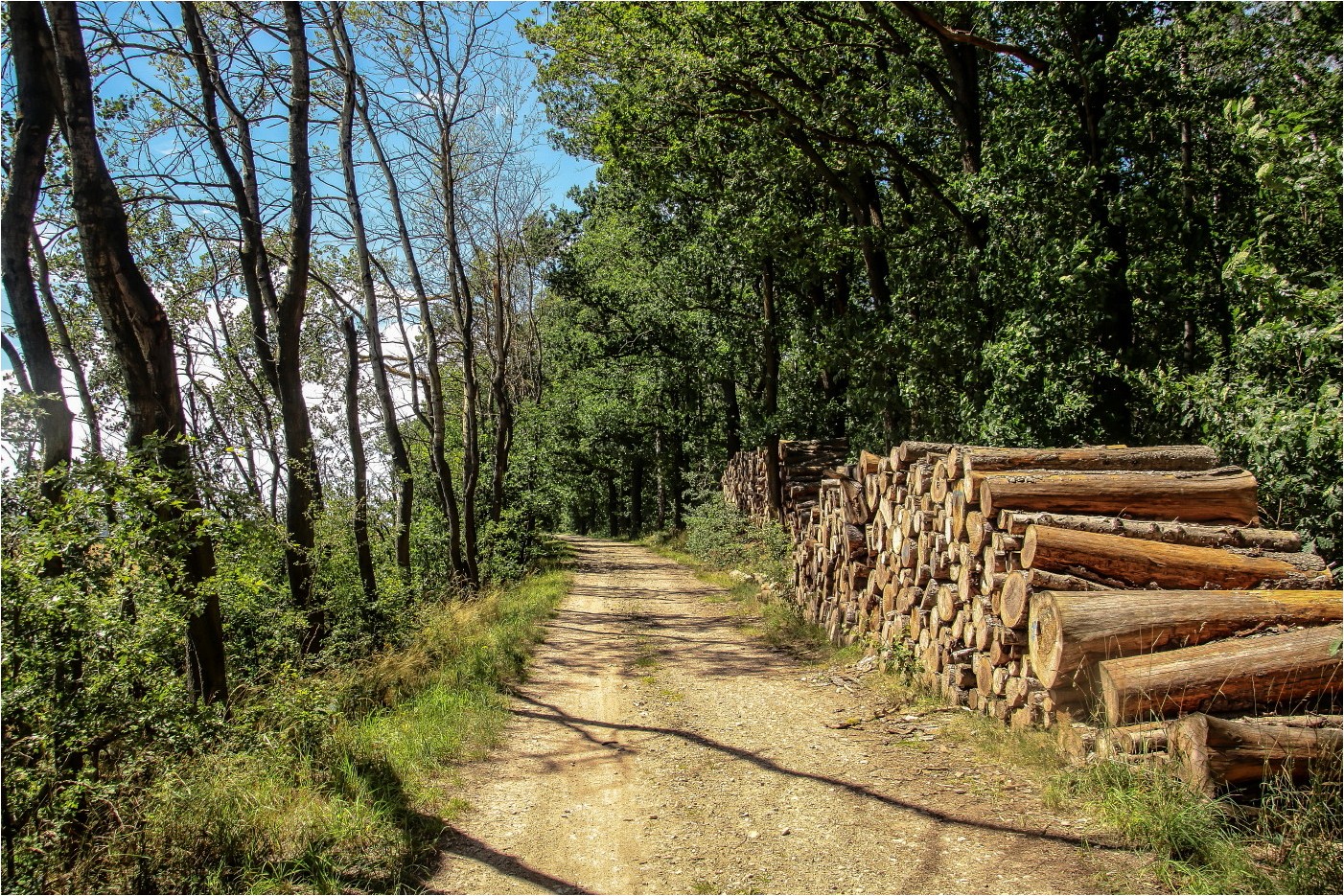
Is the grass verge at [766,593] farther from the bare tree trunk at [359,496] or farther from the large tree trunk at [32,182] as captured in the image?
the large tree trunk at [32,182]

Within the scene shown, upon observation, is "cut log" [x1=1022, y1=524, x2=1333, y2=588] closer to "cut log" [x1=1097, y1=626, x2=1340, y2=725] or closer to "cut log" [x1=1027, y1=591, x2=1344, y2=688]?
"cut log" [x1=1027, y1=591, x2=1344, y2=688]

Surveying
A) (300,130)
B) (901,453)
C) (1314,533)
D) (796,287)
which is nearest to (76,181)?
(300,130)

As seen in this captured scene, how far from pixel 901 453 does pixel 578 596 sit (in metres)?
9.22

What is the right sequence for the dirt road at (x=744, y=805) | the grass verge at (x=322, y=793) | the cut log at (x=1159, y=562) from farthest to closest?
the cut log at (x=1159, y=562) < the dirt road at (x=744, y=805) < the grass verge at (x=322, y=793)

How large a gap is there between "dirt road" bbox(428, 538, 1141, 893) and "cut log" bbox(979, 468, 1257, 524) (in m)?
2.02

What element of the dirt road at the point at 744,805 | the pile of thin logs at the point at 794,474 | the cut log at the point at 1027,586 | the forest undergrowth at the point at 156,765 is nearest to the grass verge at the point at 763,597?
the pile of thin logs at the point at 794,474

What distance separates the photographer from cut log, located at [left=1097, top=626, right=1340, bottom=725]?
456cm

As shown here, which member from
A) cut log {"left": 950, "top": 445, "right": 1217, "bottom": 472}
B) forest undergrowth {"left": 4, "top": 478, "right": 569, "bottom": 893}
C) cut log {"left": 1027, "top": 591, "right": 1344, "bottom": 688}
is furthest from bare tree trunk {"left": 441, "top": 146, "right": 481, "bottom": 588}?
cut log {"left": 1027, "top": 591, "right": 1344, "bottom": 688}

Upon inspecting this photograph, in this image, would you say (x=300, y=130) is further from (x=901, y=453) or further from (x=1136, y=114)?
(x=1136, y=114)

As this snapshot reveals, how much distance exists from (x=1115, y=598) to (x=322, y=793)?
5.36 meters

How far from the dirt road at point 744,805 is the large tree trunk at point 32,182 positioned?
158 inches

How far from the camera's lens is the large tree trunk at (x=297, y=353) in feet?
29.3

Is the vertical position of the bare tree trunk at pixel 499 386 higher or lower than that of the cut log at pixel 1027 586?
higher

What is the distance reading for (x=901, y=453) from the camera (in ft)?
27.5
